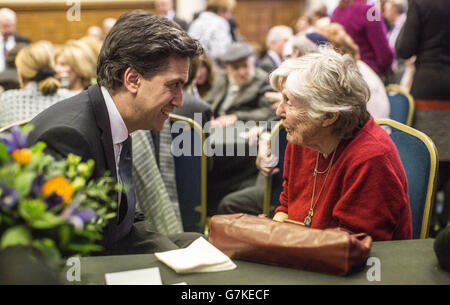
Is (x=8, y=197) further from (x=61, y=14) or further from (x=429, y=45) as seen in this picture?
(x=61, y=14)

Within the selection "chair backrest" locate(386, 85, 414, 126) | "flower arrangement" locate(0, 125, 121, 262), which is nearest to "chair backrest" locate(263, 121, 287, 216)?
"chair backrest" locate(386, 85, 414, 126)

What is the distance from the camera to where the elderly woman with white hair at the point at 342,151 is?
65.8 inches

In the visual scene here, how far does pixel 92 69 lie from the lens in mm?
3594

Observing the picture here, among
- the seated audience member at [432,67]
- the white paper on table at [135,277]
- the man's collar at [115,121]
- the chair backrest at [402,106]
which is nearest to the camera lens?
the white paper on table at [135,277]

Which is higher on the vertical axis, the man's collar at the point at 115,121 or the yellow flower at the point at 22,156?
the yellow flower at the point at 22,156

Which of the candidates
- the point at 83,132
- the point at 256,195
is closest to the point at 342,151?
the point at 83,132

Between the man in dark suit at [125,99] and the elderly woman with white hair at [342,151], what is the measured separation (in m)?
0.41

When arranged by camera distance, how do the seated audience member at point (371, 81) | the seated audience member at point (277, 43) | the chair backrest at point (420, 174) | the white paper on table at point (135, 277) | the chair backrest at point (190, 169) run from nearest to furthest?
the white paper on table at point (135, 277) < the chair backrest at point (420, 174) < the chair backrest at point (190, 169) < the seated audience member at point (371, 81) < the seated audience member at point (277, 43)

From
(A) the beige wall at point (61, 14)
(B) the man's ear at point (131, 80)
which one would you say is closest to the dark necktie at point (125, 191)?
(B) the man's ear at point (131, 80)

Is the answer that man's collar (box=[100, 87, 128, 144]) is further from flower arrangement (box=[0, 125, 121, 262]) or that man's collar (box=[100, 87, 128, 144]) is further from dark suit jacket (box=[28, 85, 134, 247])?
flower arrangement (box=[0, 125, 121, 262])

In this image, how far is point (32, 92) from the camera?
3.25 metres

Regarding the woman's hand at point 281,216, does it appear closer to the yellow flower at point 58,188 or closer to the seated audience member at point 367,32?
the yellow flower at point 58,188

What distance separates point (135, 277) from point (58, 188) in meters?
0.37

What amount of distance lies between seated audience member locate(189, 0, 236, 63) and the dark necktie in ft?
13.4
